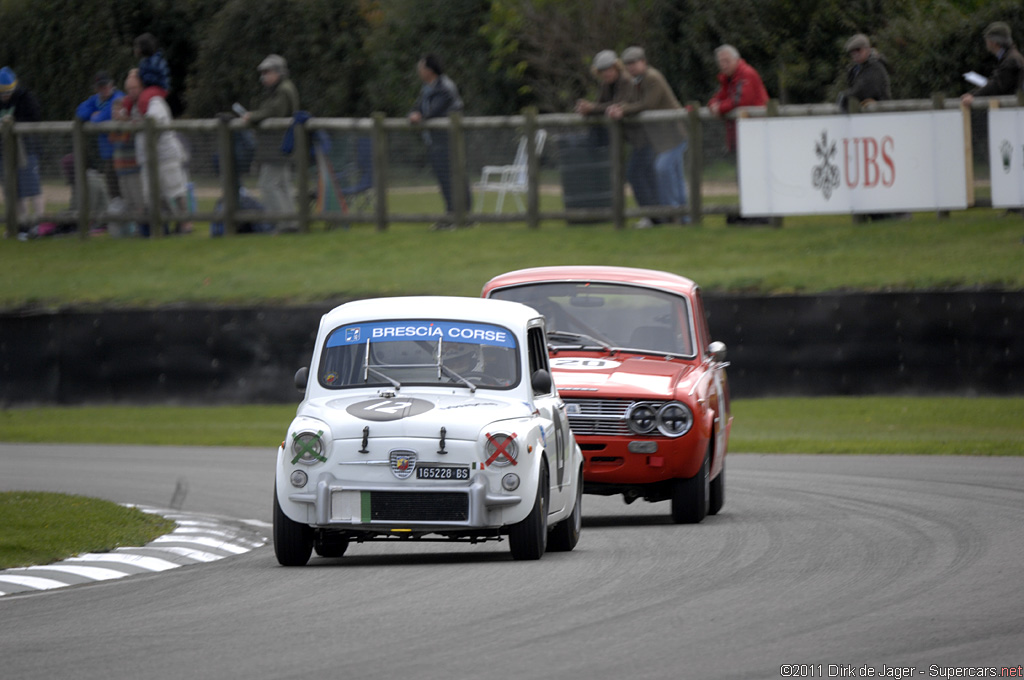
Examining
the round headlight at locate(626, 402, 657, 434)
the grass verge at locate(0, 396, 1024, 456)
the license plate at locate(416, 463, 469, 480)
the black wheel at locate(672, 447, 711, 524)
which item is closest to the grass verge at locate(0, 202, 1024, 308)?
the grass verge at locate(0, 396, 1024, 456)

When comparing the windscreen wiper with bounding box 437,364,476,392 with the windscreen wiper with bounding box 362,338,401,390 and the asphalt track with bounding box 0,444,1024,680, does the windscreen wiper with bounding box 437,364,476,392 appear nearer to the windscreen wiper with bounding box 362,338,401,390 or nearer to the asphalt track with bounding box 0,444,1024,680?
the windscreen wiper with bounding box 362,338,401,390

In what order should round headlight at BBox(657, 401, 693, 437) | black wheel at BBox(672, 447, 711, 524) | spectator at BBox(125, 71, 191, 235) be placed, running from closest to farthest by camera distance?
round headlight at BBox(657, 401, 693, 437)
black wheel at BBox(672, 447, 711, 524)
spectator at BBox(125, 71, 191, 235)

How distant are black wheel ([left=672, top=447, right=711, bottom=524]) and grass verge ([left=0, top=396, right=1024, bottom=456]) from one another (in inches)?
208

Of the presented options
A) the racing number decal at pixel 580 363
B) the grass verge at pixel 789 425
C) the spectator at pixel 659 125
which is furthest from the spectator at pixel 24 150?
the racing number decal at pixel 580 363

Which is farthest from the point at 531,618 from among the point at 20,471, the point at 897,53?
the point at 897,53

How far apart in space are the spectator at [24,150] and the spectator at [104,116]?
0.82 m

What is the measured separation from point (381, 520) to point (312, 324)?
11.0 metres

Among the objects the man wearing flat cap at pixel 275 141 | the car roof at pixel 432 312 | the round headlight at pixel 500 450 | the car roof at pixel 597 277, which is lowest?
the round headlight at pixel 500 450

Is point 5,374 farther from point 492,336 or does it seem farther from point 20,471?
point 492,336

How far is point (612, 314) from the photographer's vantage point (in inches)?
496

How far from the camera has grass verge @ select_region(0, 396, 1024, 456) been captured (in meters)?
16.9

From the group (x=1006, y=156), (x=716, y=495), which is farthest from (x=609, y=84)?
(x=716, y=495)

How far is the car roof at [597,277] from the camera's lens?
1261cm

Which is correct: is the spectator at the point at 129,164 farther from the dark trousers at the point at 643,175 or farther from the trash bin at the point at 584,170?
the dark trousers at the point at 643,175
